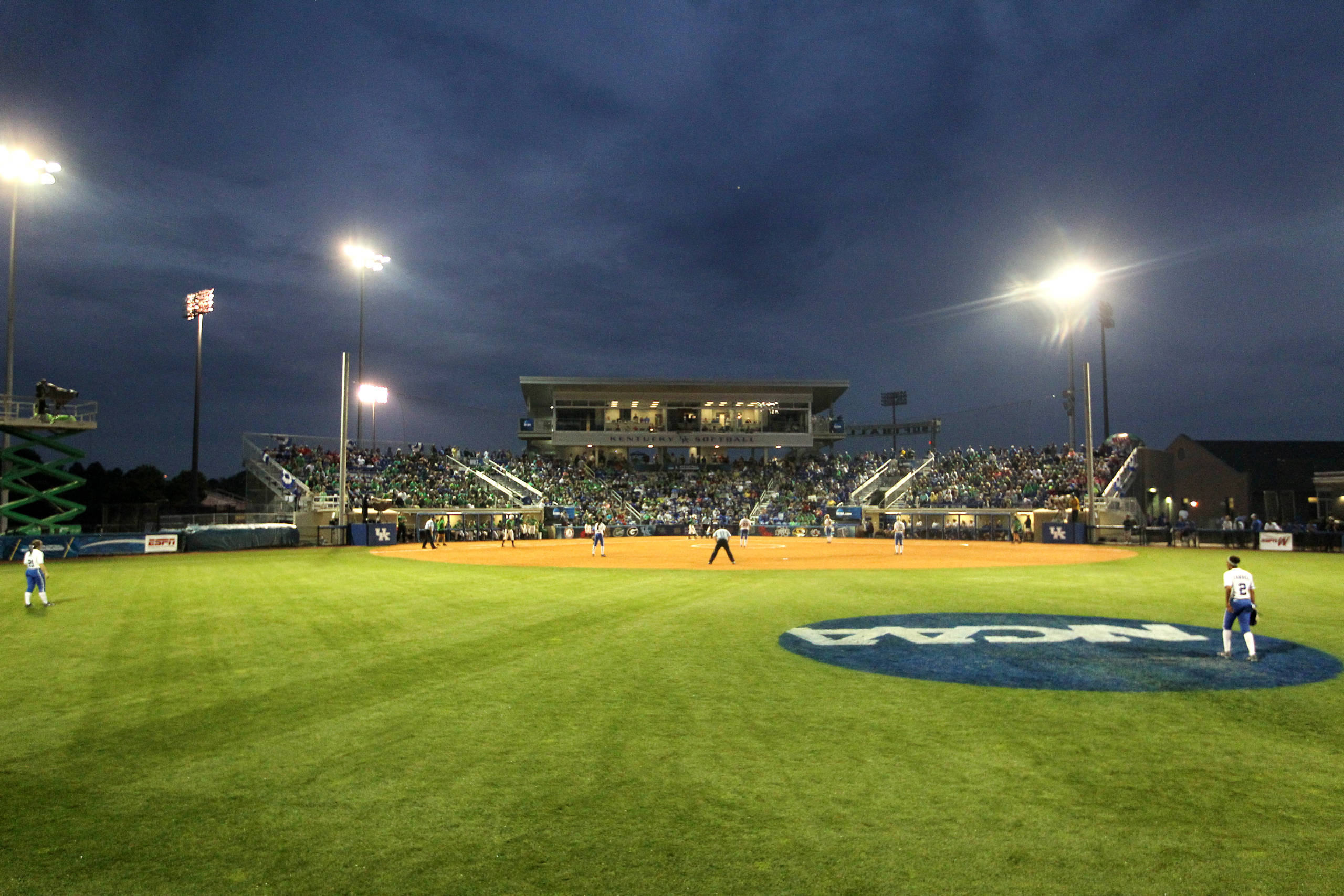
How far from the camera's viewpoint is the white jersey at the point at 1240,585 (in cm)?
1057

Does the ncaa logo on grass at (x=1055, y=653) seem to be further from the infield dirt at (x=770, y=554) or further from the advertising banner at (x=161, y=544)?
the advertising banner at (x=161, y=544)

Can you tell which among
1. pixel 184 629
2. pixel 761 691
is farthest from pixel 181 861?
pixel 184 629

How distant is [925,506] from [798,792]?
52.8 metres

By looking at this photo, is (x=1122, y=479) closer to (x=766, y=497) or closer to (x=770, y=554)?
(x=766, y=497)

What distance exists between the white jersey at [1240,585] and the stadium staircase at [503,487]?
161 feet

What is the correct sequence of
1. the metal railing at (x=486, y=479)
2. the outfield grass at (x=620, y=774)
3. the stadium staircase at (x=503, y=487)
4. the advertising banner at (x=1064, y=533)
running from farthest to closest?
1. the metal railing at (x=486, y=479)
2. the stadium staircase at (x=503, y=487)
3. the advertising banner at (x=1064, y=533)
4. the outfield grass at (x=620, y=774)

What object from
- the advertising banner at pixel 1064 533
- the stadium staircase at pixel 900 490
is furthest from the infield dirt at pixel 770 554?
the stadium staircase at pixel 900 490

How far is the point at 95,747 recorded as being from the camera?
6980 mm

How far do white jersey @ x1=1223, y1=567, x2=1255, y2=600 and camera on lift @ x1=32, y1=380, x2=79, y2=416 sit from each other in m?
44.0

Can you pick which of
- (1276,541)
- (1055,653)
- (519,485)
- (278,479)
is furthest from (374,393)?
(1276,541)

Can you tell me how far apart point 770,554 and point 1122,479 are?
30.0 metres

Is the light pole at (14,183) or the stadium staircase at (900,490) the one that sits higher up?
the light pole at (14,183)

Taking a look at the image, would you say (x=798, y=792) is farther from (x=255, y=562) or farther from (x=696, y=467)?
(x=696, y=467)

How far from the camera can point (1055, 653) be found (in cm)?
1116
